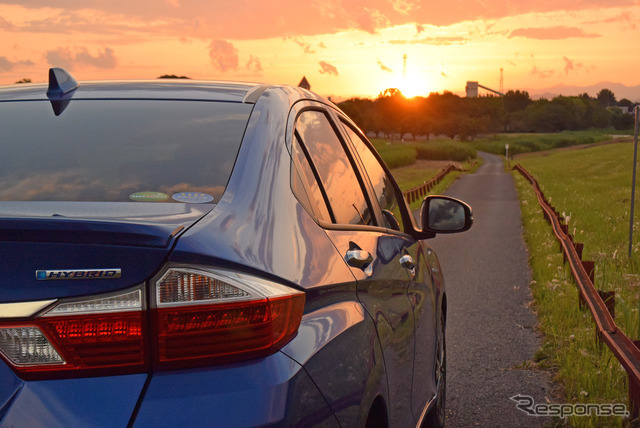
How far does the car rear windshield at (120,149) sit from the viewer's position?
7.91ft

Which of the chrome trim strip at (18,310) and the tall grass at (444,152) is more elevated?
the chrome trim strip at (18,310)

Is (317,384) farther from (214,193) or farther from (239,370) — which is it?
(214,193)

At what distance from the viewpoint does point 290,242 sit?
7.50ft

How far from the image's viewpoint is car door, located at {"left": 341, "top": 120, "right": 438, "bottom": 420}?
12.3ft

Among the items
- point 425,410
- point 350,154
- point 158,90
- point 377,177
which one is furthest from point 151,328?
point 377,177

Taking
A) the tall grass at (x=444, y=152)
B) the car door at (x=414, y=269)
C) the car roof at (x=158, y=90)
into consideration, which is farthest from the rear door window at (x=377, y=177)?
the tall grass at (x=444, y=152)

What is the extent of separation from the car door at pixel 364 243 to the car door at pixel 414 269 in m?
0.10

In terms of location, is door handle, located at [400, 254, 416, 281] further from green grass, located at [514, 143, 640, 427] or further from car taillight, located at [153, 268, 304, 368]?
green grass, located at [514, 143, 640, 427]

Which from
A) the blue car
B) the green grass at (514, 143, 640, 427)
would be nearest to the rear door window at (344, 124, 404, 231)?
the blue car

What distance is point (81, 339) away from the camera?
6.18 ft

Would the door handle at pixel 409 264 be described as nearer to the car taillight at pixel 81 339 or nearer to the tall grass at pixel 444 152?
the car taillight at pixel 81 339

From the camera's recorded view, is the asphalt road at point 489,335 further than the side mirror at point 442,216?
Yes

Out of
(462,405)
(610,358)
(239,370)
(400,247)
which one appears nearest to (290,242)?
(239,370)

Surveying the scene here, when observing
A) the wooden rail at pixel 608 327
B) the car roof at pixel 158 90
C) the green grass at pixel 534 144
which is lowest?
the green grass at pixel 534 144
